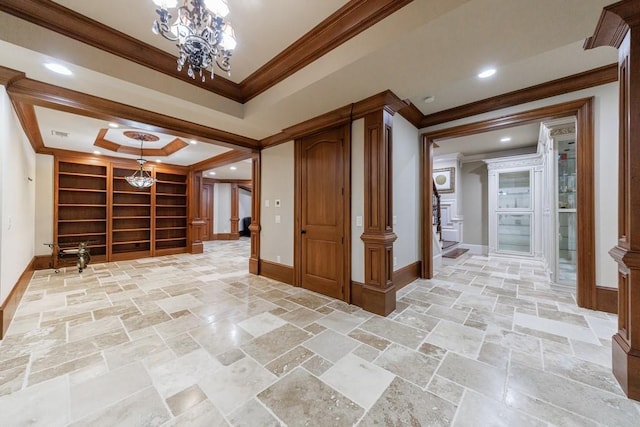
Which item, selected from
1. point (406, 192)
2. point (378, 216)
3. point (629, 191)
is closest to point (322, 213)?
point (378, 216)

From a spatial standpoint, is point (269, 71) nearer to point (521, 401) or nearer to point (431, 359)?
point (431, 359)

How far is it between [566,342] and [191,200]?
815 centimetres

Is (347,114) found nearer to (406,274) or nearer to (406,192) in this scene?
(406,192)

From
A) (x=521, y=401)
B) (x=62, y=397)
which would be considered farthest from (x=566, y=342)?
(x=62, y=397)

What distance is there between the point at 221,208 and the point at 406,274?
29.2 ft

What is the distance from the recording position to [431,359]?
2.00 metres

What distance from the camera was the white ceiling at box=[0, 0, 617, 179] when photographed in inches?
67.4

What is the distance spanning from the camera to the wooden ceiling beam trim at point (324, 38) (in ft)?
6.33

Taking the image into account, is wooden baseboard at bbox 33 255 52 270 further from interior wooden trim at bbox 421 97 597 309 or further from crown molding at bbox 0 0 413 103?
interior wooden trim at bbox 421 97 597 309

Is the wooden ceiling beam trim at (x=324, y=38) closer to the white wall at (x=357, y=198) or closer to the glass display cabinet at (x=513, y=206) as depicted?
the white wall at (x=357, y=198)

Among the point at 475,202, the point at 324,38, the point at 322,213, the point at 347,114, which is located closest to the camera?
the point at 324,38

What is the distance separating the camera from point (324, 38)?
2.26m

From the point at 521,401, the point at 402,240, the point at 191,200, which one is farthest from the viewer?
the point at 191,200

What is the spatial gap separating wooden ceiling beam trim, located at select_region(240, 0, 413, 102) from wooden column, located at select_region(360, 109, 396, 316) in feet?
3.12
